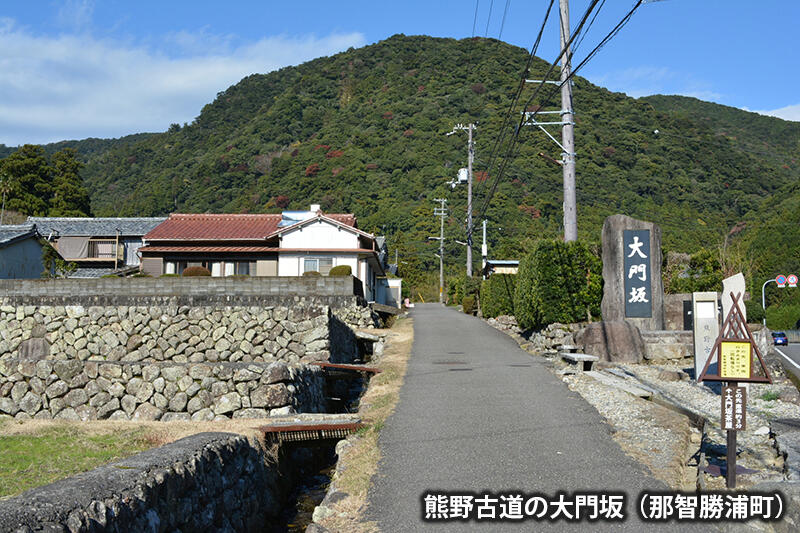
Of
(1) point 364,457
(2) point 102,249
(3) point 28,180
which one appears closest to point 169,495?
(1) point 364,457

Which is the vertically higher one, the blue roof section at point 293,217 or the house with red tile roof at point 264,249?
the blue roof section at point 293,217

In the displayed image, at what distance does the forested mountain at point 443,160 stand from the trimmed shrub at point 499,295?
1425 centimetres

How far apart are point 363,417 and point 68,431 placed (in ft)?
14.1

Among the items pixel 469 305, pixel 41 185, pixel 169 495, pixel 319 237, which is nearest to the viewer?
pixel 169 495

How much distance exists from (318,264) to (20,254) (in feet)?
50.0

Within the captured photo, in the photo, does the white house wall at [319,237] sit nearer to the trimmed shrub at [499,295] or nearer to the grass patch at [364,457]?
the trimmed shrub at [499,295]

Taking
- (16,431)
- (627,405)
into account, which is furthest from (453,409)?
(16,431)

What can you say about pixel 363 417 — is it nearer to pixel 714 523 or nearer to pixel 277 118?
pixel 714 523

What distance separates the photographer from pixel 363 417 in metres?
9.98

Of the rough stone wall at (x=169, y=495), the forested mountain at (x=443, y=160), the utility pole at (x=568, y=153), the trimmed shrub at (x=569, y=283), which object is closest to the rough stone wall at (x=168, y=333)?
the trimmed shrub at (x=569, y=283)

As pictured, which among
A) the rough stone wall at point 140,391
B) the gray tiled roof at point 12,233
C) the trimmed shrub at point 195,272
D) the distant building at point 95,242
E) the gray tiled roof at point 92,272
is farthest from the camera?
the distant building at point 95,242

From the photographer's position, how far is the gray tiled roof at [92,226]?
1714 inches

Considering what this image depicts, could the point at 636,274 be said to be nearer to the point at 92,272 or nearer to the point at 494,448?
the point at 494,448

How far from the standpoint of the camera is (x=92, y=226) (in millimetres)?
44188
